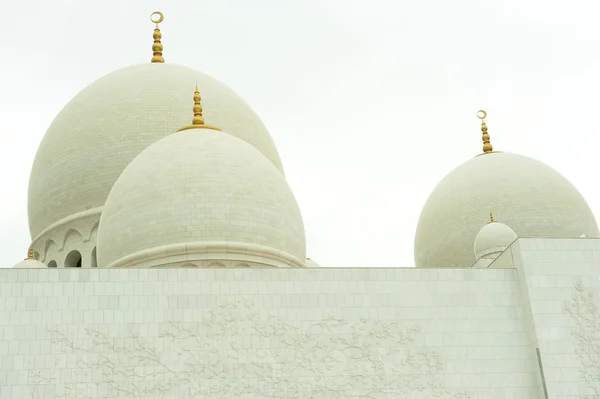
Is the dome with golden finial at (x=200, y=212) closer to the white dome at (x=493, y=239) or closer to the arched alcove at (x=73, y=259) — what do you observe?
the arched alcove at (x=73, y=259)

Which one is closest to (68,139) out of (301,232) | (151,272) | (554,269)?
(301,232)

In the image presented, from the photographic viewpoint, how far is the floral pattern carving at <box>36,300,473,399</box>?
1225 centimetres

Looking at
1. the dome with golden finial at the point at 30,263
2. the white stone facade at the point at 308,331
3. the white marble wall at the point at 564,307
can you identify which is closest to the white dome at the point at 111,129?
the dome with golden finial at the point at 30,263

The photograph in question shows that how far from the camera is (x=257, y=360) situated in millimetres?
12578

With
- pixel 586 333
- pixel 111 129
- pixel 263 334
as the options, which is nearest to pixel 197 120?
pixel 111 129

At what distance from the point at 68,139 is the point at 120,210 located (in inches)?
168

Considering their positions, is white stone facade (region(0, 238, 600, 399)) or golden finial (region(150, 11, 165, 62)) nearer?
white stone facade (region(0, 238, 600, 399))

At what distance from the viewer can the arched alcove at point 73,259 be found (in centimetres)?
1842

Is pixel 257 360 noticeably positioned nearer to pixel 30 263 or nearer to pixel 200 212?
pixel 200 212

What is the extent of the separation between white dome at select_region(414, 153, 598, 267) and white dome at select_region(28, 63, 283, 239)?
11.4ft

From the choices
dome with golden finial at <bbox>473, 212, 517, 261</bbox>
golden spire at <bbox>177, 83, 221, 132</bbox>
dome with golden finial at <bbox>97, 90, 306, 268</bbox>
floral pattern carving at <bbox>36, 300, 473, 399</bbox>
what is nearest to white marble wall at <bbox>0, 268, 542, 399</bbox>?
floral pattern carving at <bbox>36, 300, 473, 399</bbox>

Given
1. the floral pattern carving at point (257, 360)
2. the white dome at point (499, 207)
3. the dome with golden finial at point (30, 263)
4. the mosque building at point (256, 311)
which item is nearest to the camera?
the floral pattern carving at point (257, 360)

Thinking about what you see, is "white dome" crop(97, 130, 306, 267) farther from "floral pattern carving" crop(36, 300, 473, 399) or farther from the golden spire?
"floral pattern carving" crop(36, 300, 473, 399)

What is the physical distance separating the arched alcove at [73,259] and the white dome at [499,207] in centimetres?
677
